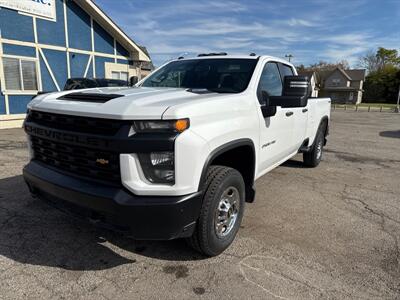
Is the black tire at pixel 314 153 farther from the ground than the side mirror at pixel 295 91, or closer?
closer

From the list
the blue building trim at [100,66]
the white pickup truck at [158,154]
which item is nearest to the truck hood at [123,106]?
the white pickup truck at [158,154]

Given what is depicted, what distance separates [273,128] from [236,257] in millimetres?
1632

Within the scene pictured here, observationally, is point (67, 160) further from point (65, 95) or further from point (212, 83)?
point (212, 83)

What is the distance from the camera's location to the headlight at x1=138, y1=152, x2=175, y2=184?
2.28m

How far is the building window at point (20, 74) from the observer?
11570 millimetres

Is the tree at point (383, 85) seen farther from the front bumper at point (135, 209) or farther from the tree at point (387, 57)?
the front bumper at point (135, 209)

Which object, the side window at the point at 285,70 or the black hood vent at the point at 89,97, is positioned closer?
the black hood vent at the point at 89,97

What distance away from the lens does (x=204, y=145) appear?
8.06ft

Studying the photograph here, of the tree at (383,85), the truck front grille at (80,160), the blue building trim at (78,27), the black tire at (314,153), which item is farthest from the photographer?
the tree at (383,85)

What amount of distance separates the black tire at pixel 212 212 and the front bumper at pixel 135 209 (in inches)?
6.1

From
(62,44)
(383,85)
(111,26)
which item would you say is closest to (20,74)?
(62,44)

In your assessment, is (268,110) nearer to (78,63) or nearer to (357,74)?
(78,63)

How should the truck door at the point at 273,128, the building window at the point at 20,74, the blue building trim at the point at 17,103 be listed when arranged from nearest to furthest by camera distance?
the truck door at the point at 273,128, the building window at the point at 20,74, the blue building trim at the point at 17,103

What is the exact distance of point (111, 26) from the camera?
14.8m
